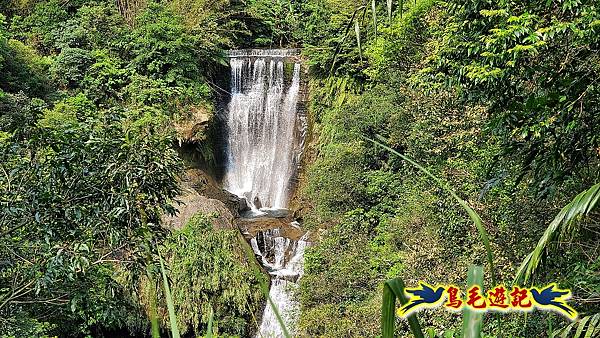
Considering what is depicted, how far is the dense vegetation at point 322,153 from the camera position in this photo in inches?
Answer: 112

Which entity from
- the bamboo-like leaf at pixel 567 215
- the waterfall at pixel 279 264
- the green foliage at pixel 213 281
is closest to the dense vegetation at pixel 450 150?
the bamboo-like leaf at pixel 567 215

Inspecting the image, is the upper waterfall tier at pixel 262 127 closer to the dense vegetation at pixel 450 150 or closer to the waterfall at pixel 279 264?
the dense vegetation at pixel 450 150

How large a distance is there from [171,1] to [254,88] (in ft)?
12.9

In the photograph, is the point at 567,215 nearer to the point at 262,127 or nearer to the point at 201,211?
the point at 201,211

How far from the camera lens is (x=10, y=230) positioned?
3686 millimetres

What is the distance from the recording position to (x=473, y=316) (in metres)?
0.49

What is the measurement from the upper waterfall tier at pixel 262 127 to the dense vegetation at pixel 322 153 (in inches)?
26.6

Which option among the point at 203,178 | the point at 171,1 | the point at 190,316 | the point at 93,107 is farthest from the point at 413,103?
the point at 171,1

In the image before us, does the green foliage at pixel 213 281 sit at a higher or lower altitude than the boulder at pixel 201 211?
lower

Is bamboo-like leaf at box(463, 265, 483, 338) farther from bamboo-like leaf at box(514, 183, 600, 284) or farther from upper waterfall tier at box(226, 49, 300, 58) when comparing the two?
upper waterfall tier at box(226, 49, 300, 58)

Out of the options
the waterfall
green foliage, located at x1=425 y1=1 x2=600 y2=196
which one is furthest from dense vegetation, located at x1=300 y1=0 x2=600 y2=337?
the waterfall

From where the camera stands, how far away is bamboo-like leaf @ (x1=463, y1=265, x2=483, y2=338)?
0.47 meters

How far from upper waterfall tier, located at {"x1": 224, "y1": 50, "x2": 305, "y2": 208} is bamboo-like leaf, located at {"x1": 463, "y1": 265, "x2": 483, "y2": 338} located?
14420mm

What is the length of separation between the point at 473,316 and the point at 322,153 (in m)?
13.0
